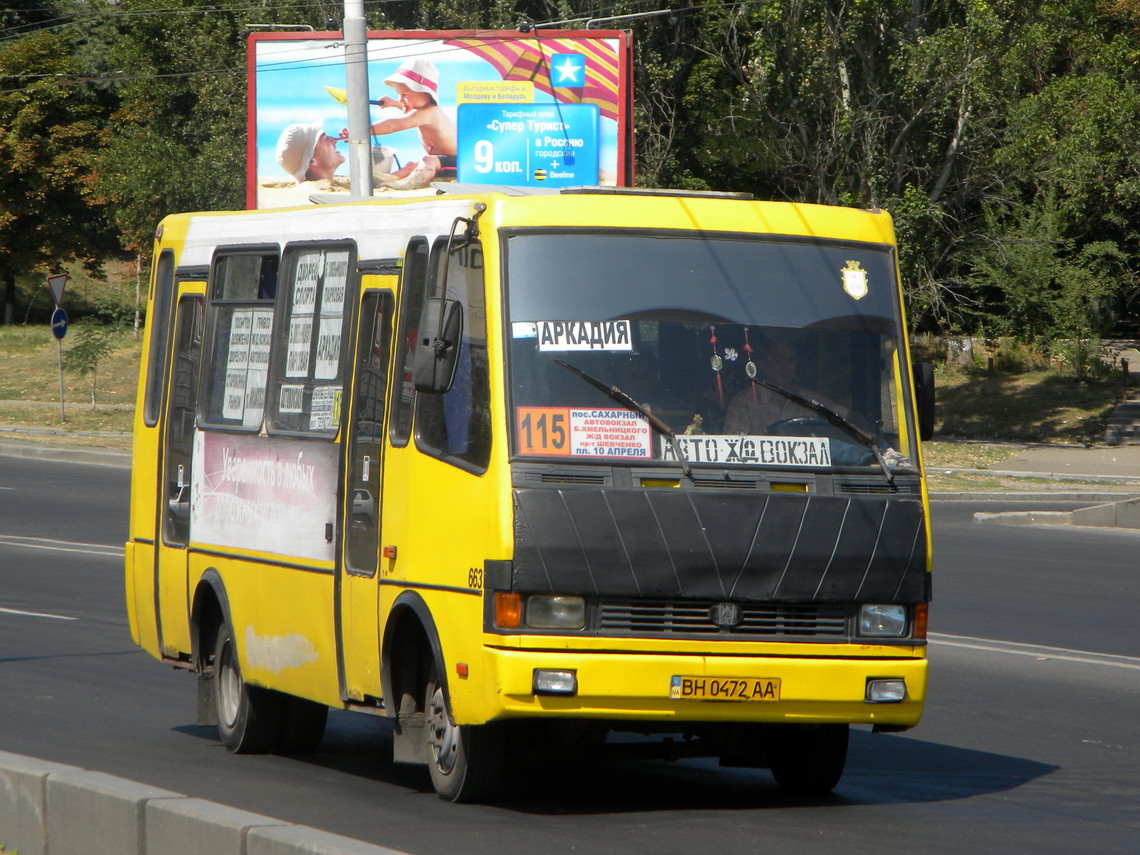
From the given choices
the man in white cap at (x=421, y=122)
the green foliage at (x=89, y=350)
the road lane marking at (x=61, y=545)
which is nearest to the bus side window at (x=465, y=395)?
the road lane marking at (x=61, y=545)

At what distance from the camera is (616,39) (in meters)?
30.1

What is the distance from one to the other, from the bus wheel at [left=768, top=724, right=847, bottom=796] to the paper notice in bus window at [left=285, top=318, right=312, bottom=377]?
278 cm

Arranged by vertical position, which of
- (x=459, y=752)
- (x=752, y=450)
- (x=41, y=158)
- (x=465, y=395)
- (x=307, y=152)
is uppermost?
(x=41, y=158)

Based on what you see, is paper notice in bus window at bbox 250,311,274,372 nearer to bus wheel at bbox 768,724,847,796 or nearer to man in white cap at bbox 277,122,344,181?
bus wheel at bbox 768,724,847,796

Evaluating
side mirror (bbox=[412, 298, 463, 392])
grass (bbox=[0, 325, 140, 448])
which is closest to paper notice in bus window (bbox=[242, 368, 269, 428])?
side mirror (bbox=[412, 298, 463, 392])

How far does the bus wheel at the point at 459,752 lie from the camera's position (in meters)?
6.90

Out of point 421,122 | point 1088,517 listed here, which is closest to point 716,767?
point 1088,517

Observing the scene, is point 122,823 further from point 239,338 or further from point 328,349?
point 239,338

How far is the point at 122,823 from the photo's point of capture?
5.44m

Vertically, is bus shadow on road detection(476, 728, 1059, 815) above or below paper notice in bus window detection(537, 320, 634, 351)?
below

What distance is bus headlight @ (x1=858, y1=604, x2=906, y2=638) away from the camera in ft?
22.4

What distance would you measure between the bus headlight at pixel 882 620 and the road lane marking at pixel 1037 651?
525 cm

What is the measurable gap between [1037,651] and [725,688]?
20.3 ft

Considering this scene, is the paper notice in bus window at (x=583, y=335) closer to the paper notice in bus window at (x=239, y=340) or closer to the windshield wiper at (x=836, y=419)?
the windshield wiper at (x=836, y=419)
